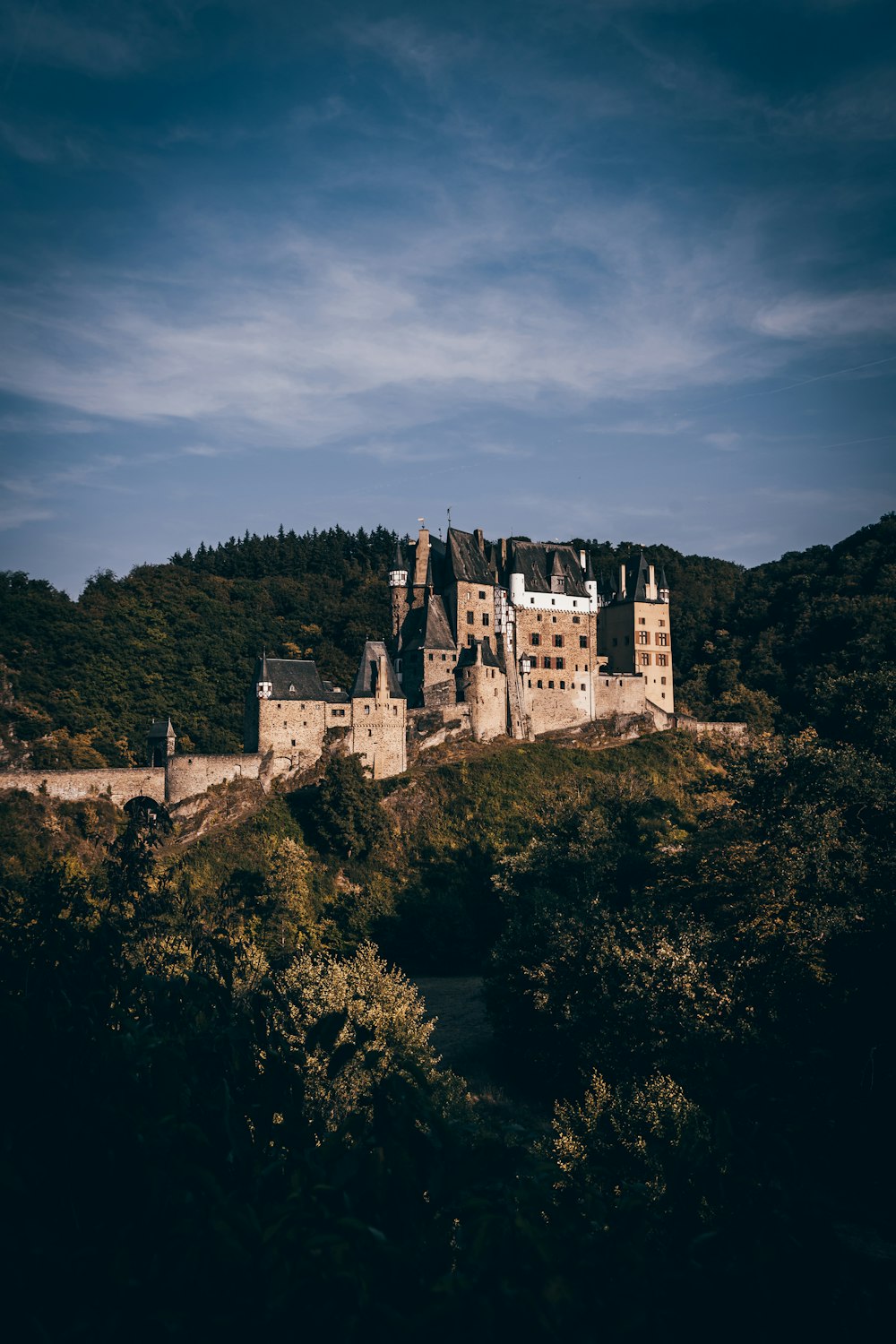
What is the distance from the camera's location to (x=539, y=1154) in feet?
87.5

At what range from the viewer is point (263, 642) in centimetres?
10456

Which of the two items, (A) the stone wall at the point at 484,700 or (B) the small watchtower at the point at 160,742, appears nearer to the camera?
(B) the small watchtower at the point at 160,742

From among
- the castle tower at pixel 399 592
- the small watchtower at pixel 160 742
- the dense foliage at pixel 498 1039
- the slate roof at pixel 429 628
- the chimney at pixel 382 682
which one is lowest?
the dense foliage at pixel 498 1039

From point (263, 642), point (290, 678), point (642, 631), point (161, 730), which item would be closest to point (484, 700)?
point (290, 678)

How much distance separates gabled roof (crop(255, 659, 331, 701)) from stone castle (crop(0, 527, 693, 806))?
0.27 ft

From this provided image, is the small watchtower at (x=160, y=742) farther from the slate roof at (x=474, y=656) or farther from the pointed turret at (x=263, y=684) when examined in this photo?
the slate roof at (x=474, y=656)

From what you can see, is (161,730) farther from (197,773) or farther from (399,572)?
(399,572)

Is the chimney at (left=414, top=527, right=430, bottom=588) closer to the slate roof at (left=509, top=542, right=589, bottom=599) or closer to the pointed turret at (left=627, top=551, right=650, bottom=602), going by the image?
the slate roof at (left=509, top=542, right=589, bottom=599)

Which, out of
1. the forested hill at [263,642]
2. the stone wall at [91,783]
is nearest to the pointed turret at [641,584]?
the forested hill at [263,642]

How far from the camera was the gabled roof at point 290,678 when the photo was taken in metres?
62.6

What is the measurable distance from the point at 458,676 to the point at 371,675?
8729 mm

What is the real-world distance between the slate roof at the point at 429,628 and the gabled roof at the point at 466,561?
2423 millimetres

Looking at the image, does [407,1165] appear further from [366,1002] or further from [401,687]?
[401,687]

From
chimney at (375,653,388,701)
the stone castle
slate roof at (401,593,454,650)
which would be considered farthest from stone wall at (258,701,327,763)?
slate roof at (401,593,454,650)
